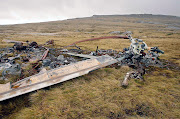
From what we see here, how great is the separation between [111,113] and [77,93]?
1.56 m

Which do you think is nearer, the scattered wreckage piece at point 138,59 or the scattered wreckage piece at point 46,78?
the scattered wreckage piece at point 46,78

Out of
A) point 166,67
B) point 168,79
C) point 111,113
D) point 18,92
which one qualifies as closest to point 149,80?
point 168,79

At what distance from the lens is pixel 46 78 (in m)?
4.46

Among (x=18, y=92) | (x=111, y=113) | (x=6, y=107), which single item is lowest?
(x=111, y=113)

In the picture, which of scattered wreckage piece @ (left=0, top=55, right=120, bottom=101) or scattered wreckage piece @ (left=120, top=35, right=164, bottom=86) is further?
scattered wreckage piece @ (left=120, top=35, right=164, bottom=86)

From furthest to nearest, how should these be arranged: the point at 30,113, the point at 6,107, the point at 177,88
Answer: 1. the point at 177,88
2. the point at 6,107
3. the point at 30,113

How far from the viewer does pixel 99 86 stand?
4.73 m

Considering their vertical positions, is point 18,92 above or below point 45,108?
above

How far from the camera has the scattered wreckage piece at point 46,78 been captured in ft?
12.2

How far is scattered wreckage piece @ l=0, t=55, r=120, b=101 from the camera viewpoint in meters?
3.71

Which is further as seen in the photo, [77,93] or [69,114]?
[77,93]

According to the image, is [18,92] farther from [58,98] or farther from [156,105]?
[156,105]

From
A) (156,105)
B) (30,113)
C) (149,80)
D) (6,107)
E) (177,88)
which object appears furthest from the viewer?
(149,80)

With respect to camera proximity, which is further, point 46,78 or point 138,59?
point 138,59
